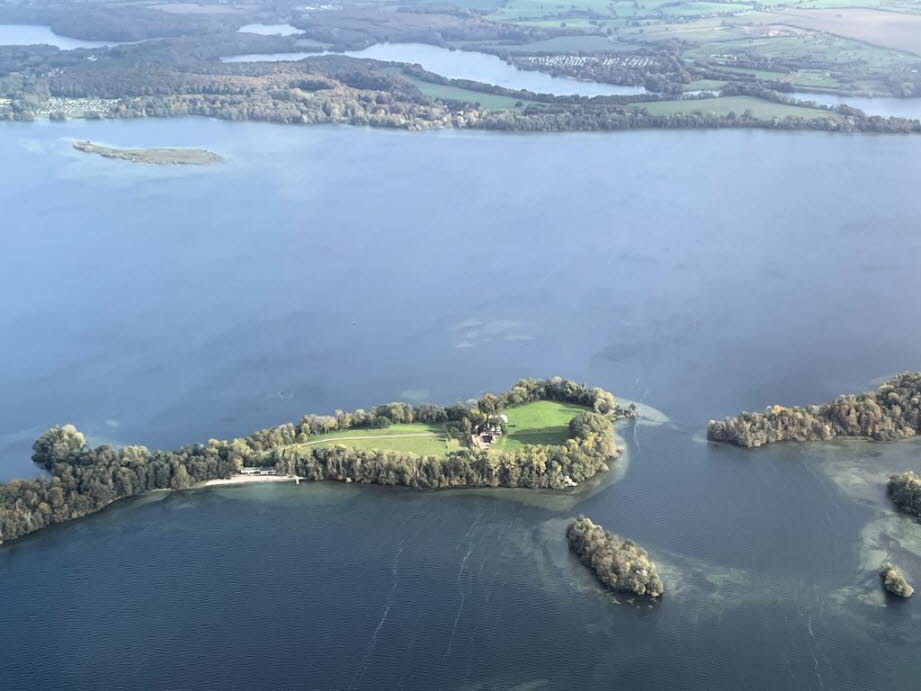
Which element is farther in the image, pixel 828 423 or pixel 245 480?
pixel 828 423

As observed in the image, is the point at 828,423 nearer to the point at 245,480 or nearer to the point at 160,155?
the point at 245,480

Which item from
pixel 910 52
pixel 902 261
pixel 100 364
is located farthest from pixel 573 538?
pixel 910 52

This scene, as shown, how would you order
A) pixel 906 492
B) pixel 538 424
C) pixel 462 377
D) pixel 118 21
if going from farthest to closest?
pixel 118 21 → pixel 462 377 → pixel 538 424 → pixel 906 492

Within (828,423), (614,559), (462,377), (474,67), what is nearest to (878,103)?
(474,67)

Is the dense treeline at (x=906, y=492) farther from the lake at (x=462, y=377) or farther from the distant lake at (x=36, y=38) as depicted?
the distant lake at (x=36, y=38)

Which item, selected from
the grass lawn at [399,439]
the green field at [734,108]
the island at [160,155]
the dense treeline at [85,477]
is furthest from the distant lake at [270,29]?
the grass lawn at [399,439]

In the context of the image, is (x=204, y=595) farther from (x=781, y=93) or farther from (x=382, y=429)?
(x=781, y=93)
